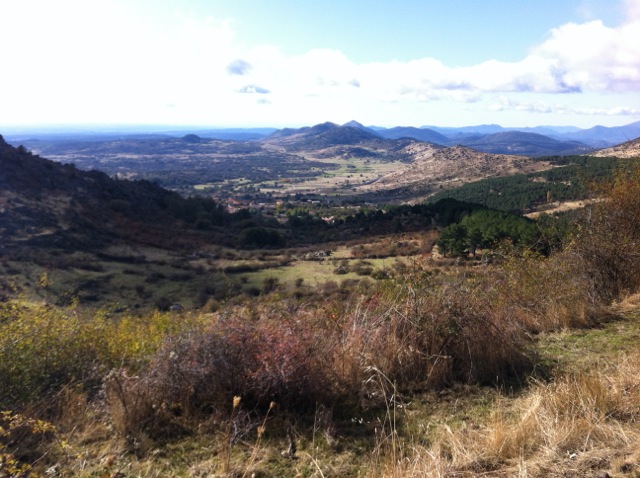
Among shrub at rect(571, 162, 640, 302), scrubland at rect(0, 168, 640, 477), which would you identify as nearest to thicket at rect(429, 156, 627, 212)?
shrub at rect(571, 162, 640, 302)

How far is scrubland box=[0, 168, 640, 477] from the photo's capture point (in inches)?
103

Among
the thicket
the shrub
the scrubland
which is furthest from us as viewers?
the thicket

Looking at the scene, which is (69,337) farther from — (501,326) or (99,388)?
(501,326)

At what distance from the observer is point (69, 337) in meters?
4.57

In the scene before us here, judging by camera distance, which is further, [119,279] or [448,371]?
[119,279]

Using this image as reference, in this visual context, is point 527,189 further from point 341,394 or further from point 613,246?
point 341,394

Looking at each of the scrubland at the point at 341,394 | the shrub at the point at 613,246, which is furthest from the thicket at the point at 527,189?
the scrubland at the point at 341,394

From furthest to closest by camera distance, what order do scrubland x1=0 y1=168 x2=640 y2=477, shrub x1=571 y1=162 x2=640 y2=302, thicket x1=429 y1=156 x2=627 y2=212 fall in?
thicket x1=429 y1=156 x2=627 y2=212 → shrub x1=571 y1=162 x2=640 y2=302 → scrubland x1=0 y1=168 x2=640 y2=477

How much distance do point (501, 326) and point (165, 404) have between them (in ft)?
12.1

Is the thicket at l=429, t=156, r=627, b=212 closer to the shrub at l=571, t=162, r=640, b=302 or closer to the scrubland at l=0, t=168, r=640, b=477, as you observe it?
the shrub at l=571, t=162, r=640, b=302

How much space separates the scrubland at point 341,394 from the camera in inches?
103

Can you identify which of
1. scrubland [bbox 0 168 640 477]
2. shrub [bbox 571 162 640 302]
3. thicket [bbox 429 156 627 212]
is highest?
shrub [bbox 571 162 640 302]

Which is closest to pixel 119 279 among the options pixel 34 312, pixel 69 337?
pixel 34 312

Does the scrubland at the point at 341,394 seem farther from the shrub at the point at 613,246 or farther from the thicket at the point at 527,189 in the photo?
the thicket at the point at 527,189
